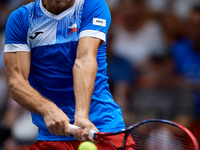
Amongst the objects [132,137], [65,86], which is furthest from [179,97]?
[65,86]

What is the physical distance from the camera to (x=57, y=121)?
288 cm

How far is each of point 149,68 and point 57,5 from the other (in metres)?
3.62

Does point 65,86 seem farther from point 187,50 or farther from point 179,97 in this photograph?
point 187,50

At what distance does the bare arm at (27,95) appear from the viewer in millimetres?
2914

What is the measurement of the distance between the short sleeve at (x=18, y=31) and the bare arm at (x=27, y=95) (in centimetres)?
5

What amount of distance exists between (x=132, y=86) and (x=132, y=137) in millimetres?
3127

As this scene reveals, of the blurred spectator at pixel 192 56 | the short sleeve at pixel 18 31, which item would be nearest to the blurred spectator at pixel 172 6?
the blurred spectator at pixel 192 56

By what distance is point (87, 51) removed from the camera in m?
3.04

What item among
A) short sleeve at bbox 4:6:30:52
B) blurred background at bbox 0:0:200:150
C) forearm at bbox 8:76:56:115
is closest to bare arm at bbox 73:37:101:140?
forearm at bbox 8:76:56:115

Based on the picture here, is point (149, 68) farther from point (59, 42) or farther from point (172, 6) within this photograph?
point (59, 42)

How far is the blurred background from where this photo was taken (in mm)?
6027

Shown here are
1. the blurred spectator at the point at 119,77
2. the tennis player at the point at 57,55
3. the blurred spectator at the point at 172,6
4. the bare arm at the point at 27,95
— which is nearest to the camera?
the bare arm at the point at 27,95

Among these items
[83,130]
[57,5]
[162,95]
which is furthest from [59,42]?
[162,95]

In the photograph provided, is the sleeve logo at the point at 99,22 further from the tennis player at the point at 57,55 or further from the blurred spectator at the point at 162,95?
the blurred spectator at the point at 162,95
